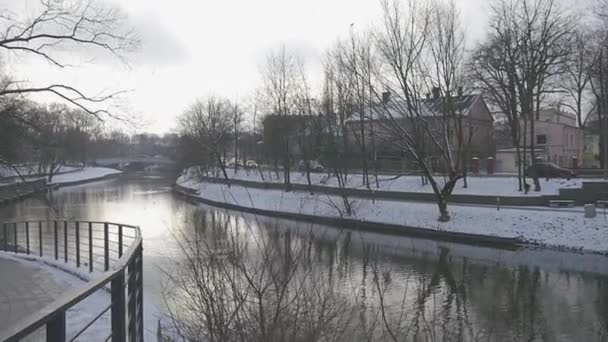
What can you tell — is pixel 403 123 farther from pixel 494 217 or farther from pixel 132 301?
pixel 132 301

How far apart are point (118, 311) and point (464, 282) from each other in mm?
13480

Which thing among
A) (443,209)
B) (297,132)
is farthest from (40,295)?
(297,132)

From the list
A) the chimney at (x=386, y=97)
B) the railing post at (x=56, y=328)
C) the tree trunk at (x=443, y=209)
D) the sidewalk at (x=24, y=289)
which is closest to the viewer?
the railing post at (x=56, y=328)

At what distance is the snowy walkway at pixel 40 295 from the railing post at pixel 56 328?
390 centimetres

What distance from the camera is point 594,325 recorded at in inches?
422

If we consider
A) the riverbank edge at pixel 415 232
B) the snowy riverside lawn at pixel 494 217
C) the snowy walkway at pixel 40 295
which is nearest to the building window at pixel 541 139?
the snowy riverside lawn at pixel 494 217

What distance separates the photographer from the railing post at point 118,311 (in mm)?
2787

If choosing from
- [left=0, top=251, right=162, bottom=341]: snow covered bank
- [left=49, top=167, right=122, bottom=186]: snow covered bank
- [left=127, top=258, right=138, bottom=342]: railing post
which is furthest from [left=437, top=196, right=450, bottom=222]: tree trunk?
[left=49, top=167, right=122, bottom=186]: snow covered bank

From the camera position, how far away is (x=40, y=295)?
27.9 ft

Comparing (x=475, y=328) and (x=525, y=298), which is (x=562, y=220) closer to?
(x=525, y=298)

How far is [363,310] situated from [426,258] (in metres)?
8.01

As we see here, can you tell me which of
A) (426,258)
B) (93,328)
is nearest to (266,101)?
(426,258)

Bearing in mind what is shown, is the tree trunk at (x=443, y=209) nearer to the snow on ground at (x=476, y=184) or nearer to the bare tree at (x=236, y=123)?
the snow on ground at (x=476, y=184)

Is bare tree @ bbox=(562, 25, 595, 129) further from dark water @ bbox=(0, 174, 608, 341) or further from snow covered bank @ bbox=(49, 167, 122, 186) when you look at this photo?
snow covered bank @ bbox=(49, 167, 122, 186)
